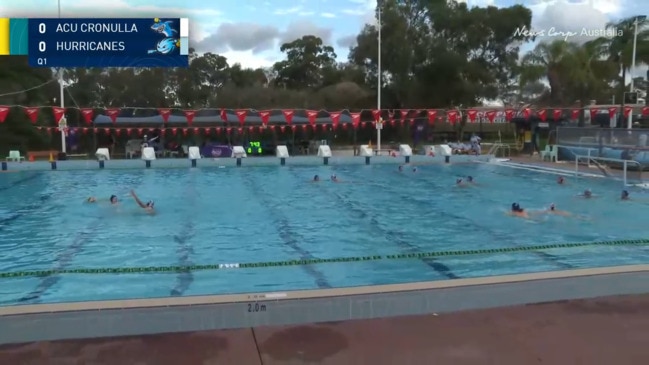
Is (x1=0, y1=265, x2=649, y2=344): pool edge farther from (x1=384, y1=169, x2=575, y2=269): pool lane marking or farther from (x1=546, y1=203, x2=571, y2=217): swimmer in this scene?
(x1=546, y1=203, x2=571, y2=217): swimmer

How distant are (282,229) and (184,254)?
211cm

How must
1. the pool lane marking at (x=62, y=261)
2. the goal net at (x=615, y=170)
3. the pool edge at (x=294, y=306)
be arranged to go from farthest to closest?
the goal net at (x=615, y=170), the pool lane marking at (x=62, y=261), the pool edge at (x=294, y=306)

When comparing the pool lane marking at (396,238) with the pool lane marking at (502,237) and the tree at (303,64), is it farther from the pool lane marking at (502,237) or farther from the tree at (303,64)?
the tree at (303,64)

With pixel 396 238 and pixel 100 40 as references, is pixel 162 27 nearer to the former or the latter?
pixel 100 40

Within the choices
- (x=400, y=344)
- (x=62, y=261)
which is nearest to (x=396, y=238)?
(x=62, y=261)

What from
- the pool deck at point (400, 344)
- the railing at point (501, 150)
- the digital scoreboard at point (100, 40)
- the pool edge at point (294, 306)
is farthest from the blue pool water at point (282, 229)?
the railing at point (501, 150)

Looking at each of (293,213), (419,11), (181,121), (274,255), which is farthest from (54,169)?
(419,11)

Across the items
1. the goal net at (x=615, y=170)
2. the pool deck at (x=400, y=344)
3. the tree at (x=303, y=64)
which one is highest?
the tree at (x=303, y=64)

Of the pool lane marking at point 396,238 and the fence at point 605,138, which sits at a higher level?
the fence at point 605,138

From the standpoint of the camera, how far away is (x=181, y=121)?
24.8m

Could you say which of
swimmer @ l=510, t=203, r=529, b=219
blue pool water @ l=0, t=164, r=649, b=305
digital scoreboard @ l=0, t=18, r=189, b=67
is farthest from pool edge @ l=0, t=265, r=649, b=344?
digital scoreboard @ l=0, t=18, r=189, b=67

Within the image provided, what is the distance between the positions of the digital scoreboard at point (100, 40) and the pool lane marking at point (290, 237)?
29.1 ft

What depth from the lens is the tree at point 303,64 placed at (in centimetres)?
4269

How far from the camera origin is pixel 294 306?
3.86m
